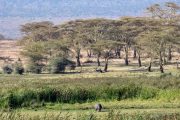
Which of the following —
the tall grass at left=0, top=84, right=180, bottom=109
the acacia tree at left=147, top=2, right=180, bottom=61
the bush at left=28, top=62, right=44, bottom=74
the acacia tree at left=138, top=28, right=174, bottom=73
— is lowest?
the bush at left=28, top=62, right=44, bottom=74

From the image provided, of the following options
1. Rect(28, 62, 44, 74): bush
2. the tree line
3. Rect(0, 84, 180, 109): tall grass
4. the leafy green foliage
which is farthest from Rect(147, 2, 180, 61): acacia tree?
Rect(0, 84, 180, 109): tall grass

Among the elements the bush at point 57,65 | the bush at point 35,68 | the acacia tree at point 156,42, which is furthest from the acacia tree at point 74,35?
the acacia tree at point 156,42

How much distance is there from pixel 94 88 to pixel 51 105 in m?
3.45

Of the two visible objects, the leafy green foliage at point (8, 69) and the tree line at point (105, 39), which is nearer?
the leafy green foliage at point (8, 69)

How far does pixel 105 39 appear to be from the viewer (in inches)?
3243

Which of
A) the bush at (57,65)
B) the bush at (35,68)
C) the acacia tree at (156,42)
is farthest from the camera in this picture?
the acacia tree at (156,42)

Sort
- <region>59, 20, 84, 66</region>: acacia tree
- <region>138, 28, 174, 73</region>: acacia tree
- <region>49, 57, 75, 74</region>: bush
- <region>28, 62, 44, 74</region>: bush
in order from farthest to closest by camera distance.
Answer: <region>59, 20, 84, 66</region>: acacia tree
<region>138, 28, 174, 73</region>: acacia tree
<region>28, 62, 44, 74</region>: bush
<region>49, 57, 75, 74</region>: bush

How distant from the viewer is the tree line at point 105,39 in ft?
227

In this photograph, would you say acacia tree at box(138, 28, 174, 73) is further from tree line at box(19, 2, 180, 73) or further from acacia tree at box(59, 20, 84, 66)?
acacia tree at box(59, 20, 84, 66)

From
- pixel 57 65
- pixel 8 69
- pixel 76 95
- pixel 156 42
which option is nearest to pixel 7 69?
pixel 8 69

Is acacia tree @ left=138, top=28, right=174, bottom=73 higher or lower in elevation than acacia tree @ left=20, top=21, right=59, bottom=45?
higher

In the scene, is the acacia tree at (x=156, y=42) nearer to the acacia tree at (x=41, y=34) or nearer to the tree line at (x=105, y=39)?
the tree line at (x=105, y=39)

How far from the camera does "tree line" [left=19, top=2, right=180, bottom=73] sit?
69.1m

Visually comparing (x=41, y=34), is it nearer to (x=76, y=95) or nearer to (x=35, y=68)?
(x=35, y=68)
